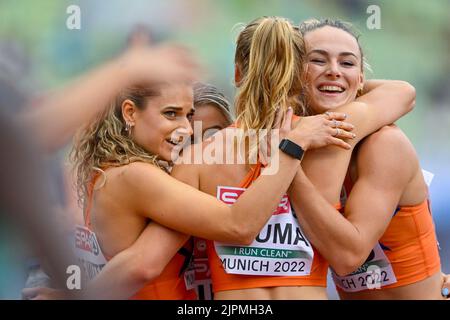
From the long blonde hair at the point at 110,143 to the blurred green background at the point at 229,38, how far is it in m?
1.63

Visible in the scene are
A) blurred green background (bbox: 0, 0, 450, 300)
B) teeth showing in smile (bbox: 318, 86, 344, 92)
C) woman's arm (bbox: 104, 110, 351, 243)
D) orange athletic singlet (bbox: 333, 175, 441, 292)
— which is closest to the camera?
woman's arm (bbox: 104, 110, 351, 243)

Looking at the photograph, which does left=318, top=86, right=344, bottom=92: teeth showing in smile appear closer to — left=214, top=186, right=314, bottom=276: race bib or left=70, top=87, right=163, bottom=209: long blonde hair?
left=214, top=186, right=314, bottom=276: race bib

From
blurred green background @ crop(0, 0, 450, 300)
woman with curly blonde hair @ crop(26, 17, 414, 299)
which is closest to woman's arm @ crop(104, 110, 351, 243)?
woman with curly blonde hair @ crop(26, 17, 414, 299)

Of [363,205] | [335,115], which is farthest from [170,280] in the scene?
[335,115]

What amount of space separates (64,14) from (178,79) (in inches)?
81.1

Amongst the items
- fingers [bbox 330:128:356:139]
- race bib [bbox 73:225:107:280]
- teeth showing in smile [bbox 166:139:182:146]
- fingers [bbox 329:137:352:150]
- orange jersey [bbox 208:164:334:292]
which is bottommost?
orange jersey [bbox 208:164:334:292]

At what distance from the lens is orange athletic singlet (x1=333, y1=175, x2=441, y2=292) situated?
293 centimetres

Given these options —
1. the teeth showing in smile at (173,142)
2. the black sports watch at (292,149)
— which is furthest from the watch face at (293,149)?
the teeth showing in smile at (173,142)

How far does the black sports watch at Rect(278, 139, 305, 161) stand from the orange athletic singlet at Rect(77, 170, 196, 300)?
624 mm

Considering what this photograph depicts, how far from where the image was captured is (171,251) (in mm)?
2604

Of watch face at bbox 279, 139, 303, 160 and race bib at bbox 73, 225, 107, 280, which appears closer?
watch face at bbox 279, 139, 303, 160

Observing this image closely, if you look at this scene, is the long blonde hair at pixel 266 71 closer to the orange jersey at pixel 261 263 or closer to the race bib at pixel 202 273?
the orange jersey at pixel 261 263
